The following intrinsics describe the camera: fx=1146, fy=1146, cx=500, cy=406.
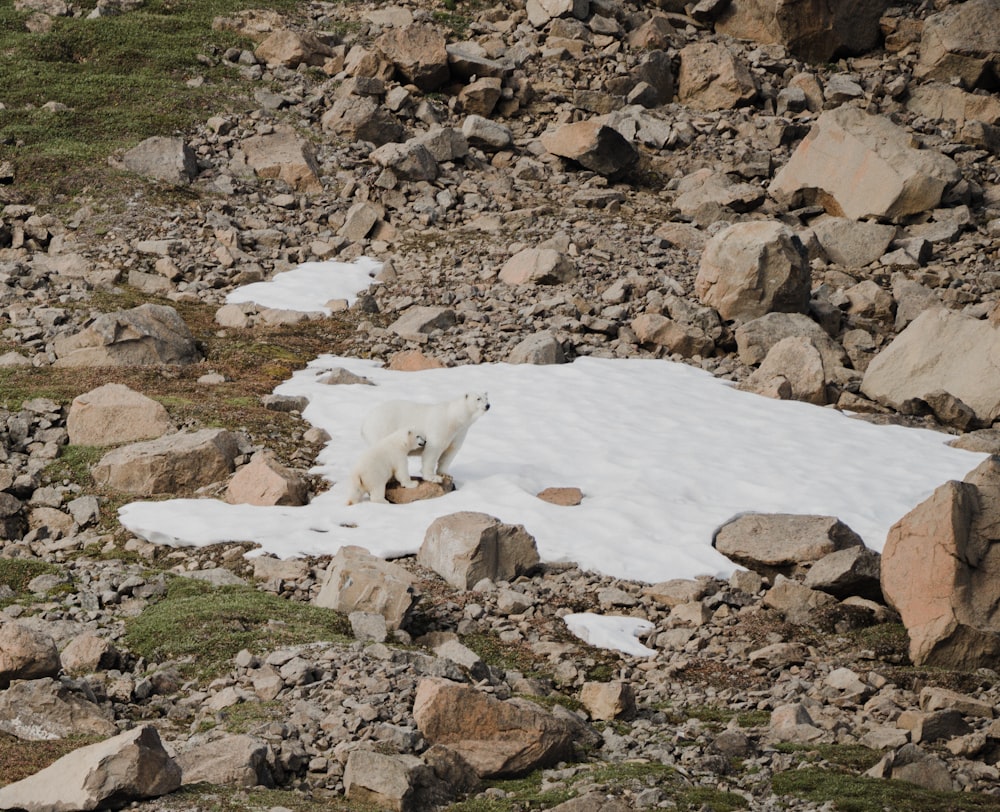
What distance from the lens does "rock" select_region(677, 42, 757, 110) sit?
4712cm

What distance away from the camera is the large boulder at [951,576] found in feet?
50.0

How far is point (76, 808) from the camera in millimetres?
8820

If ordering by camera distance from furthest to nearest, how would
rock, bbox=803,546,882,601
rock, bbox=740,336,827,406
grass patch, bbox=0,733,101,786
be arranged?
A: 1. rock, bbox=740,336,827,406
2. rock, bbox=803,546,882,601
3. grass patch, bbox=0,733,101,786

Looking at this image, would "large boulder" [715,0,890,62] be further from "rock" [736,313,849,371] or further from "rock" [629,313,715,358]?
"rock" [629,313,715,358]

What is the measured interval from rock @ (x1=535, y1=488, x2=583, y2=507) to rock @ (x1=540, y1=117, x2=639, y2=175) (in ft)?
75.9

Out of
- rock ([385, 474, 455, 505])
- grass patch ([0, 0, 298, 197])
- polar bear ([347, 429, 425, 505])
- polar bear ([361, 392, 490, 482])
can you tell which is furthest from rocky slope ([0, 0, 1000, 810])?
polar bear ([361, 392, 490, 482])

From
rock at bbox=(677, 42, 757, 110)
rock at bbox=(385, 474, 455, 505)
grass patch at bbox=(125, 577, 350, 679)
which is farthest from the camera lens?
rock at bbox=(677, 42, 757, 110)

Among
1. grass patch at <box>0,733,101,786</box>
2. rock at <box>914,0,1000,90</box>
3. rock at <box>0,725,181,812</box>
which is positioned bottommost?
grass patch at <box>0,733,101,786</box>

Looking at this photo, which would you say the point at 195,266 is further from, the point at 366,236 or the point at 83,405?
the point at 83,405

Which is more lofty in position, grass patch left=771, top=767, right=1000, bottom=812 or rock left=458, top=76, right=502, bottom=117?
rock left=458, top=76, right=502, bottom=117

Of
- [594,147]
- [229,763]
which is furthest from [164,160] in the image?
[229,763]

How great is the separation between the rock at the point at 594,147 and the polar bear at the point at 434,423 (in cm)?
2319

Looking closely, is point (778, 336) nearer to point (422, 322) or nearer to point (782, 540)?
point (422, 322)

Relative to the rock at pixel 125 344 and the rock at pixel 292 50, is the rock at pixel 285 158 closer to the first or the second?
the rock at pixel 292 50
